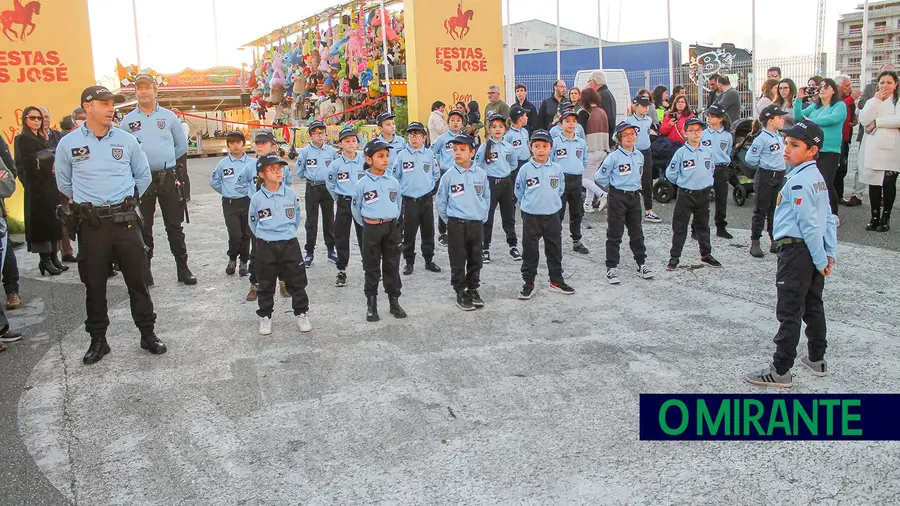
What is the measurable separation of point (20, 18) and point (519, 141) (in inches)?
326

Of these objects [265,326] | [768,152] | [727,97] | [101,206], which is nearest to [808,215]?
[768,152]

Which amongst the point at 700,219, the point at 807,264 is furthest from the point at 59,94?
the point at 807,264

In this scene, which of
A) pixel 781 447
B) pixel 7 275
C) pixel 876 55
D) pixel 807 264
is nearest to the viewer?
pixel 781 447

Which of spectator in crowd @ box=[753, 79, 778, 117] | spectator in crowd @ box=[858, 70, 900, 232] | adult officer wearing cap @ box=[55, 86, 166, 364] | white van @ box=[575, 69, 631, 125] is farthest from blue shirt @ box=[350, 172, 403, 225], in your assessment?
white van @ box=[575, 69, 631, 125]

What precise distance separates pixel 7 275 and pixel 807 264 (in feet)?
→ 24.2

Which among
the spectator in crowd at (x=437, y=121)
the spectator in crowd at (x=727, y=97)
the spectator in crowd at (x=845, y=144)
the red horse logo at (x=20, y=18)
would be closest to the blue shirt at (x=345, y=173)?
the spectator in crowd at (x=437, y=121)

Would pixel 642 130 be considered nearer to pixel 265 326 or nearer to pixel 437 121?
pixel 437 121

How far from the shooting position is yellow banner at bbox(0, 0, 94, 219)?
1150cm

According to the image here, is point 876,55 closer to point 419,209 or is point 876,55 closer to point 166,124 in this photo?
point 419,209

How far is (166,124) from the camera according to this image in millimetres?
7887

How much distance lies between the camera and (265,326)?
6.33 meters

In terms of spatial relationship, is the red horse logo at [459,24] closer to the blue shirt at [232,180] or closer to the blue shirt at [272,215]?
the blue shirt at [232,180]

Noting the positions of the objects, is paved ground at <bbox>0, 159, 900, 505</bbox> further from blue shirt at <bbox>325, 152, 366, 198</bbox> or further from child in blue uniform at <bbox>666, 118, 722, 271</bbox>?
blue shirt at <bbox>325, 152, 366, 198</bbox>

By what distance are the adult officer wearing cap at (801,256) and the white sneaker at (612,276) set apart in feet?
8.85
